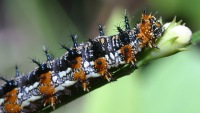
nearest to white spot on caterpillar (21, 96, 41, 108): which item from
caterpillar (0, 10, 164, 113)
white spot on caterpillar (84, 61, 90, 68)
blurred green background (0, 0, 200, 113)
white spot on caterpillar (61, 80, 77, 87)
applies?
caterpillar (0, 10, 164, 113)

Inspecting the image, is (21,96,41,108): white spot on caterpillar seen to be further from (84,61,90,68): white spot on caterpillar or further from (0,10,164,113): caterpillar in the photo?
(84,61,90,68): white spot on caterpillar

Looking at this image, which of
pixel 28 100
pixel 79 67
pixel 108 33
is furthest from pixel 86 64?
pixel 108 33

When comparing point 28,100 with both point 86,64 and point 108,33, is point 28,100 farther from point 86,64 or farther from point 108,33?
point 108,33

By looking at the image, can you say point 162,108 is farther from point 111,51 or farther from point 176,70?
point 111,51

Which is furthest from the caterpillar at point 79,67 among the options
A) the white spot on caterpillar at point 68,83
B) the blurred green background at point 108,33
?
the blurred green background at point 108,33

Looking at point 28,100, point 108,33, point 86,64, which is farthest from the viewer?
point 108,33
